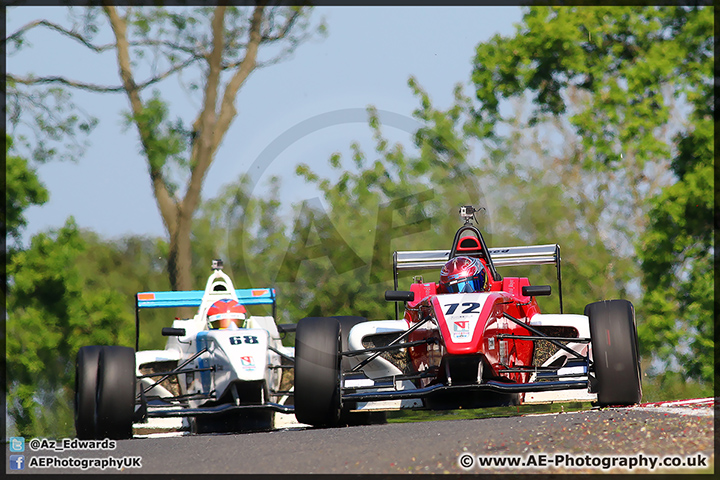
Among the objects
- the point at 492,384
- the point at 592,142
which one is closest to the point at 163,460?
the point at 492,384

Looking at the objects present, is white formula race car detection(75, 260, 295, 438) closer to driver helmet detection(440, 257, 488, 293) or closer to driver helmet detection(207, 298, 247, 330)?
driver helmet detection(207, 298, 247, 330)

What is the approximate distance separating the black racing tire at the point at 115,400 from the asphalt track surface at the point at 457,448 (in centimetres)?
195

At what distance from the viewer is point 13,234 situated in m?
24.6

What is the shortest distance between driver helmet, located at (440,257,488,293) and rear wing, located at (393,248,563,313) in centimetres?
105

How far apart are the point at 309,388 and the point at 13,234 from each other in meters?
18.1

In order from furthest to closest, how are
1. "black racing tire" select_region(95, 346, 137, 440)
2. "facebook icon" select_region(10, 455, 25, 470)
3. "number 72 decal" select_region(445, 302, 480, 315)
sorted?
"black racing tire" select_region(95, 346, 137, 440) < "number 72 decal" select_region(445, 302, 480, 315) < "facebook icon" select_region(10, 455, 25, 470)

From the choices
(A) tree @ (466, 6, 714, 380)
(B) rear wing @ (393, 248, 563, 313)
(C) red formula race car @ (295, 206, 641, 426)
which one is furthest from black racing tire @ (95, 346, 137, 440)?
(A) tree @ (466, 6, 714, 380)

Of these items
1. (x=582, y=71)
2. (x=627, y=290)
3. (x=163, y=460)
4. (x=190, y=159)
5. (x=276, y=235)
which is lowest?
(x=163, y=460)

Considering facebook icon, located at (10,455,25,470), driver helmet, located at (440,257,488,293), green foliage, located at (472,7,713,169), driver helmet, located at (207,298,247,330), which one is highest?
green foliage, located at (472,7,713,169)

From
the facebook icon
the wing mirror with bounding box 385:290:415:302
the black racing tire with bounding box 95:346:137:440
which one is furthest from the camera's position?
the black racing tire with bounding box 95:346:137:440

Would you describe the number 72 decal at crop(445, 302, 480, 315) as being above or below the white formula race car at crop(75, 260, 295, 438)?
above

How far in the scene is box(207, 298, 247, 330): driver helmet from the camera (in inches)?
484

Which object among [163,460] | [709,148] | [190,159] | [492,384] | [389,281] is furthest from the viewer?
[389,281]

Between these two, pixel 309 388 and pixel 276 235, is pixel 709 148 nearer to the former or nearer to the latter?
pixel 276 235
